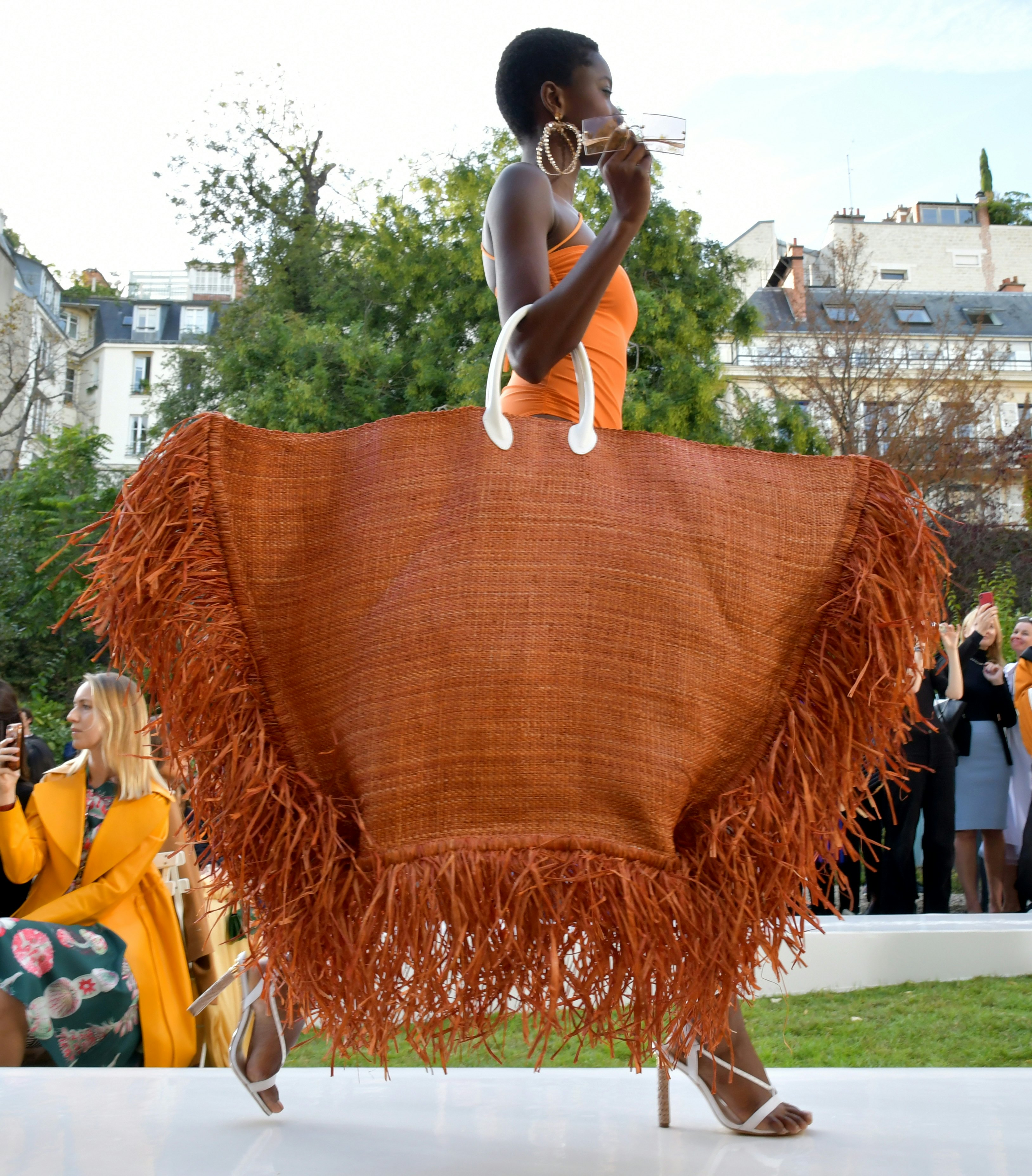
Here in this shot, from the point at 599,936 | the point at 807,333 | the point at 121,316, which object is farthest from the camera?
the point at 121,316

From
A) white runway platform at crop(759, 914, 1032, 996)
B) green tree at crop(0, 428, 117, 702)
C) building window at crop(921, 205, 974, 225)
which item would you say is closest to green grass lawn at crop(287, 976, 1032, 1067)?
white runway platform at crop(759, 914, 1032, 996)

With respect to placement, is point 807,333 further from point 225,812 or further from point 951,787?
point 225,812

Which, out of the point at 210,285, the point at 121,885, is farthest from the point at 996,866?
the point at 210,285

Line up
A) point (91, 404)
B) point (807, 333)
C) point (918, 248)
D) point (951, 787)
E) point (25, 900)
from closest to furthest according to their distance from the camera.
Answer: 1. point (25, 900)
2. point (951, 787)
3. point (807, 333)
4. point (918, 248)
5. point (91, 404)

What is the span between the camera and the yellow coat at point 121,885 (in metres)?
3.26

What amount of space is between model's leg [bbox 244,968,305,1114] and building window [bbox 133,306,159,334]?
44.2 meters

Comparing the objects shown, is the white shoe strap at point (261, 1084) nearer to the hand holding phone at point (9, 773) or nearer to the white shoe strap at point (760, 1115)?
the white shoe strap at point (760, 1115)

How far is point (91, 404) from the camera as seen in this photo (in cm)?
4019

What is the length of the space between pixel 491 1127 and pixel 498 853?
78cm

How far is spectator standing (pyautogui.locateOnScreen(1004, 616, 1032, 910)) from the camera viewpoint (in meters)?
6.13

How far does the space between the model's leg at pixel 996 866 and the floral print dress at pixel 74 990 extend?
4717mm

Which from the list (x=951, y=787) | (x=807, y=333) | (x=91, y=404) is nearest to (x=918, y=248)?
(x=807, y=333)

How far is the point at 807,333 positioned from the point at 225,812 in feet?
65.8

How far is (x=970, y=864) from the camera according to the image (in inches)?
245
